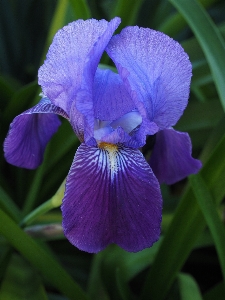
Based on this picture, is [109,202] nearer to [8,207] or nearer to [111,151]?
[111,151]

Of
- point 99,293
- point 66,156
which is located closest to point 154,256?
point 99,293

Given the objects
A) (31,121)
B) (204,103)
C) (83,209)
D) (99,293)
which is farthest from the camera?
(204,103)

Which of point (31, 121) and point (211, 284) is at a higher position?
point (31, 121)

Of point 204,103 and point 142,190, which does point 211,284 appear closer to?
point 204,103

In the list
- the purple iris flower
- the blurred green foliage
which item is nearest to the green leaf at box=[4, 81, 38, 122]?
the blurred green foliage

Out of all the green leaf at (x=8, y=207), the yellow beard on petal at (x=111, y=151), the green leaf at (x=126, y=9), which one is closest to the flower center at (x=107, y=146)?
the yellow beard on petal at (x=111, y=151)

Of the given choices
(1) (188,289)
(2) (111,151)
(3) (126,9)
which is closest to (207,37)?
(3) (126,9)

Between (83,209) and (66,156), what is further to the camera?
(66,156)

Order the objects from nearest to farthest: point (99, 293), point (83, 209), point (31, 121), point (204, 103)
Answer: point (83, 209)
point (31, 121)
point (99, 293)
point (204, 103)
